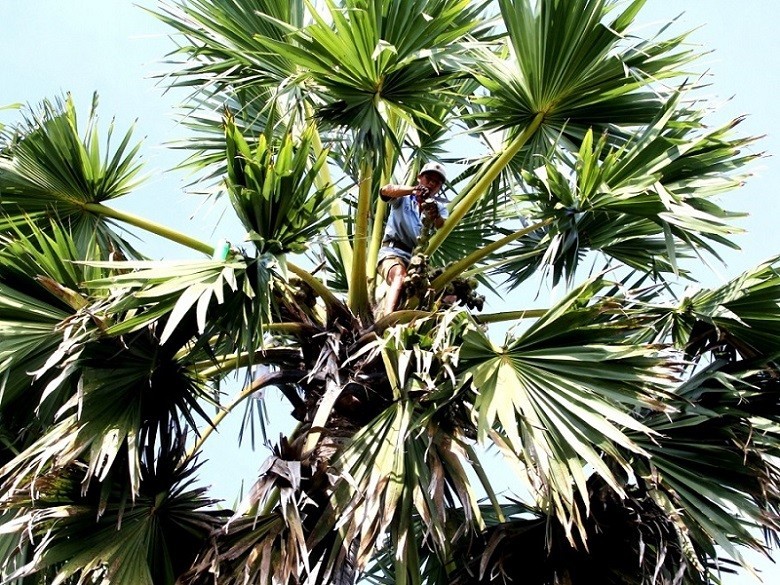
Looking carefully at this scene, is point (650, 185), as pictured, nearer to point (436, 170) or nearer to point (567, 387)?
point (567, 387)

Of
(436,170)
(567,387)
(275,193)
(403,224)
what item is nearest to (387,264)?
(403,224)

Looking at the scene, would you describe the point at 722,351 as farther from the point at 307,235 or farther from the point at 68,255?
the point at 68,255

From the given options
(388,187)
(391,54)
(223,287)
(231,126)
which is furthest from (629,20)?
(223,287)

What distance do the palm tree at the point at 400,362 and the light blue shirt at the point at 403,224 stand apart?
436mm

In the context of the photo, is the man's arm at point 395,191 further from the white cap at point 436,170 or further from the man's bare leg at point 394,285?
the man's bare leg at point 394,285

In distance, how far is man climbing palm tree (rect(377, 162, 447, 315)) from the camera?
6.11 metres

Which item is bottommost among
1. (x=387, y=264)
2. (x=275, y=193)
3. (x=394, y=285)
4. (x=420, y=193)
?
(x=394, y=285)

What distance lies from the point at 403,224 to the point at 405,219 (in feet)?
0.12

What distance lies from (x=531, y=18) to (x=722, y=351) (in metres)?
2.15

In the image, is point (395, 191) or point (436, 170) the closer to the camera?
point (395, 191)

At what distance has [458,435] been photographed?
5.11m

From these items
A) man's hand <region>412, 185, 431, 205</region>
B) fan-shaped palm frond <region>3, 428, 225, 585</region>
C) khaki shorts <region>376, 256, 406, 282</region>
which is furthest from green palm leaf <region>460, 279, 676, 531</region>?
fan-shaped palm frond <region>3, 428, 225, 585</region>

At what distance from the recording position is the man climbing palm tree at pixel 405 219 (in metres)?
6.11

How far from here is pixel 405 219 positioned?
257 inches
